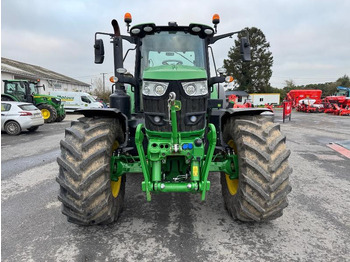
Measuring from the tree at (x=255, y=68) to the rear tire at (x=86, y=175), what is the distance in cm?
4776

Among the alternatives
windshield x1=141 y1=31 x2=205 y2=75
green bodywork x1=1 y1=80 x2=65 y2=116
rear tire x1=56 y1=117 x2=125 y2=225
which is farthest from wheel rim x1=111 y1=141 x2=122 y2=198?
green bodywork x1=1 y1=80 x2=65 y2=116

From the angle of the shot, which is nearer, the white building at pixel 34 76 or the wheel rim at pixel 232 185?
the wheel rim at pixel 232 185

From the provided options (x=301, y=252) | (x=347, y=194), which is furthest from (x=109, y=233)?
(x=347, y=194)

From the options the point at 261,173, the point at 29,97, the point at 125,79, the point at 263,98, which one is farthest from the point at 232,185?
the point at 263,98

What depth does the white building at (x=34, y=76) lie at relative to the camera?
90.0 ft

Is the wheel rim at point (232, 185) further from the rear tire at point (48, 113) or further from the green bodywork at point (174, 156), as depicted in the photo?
the rear tire at point (48, 113)

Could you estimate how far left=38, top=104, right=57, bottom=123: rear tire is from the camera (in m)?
17.2

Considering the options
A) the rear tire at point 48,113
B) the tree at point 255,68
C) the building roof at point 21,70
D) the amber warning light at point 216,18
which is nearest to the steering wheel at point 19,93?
the rear tire at point 48,113

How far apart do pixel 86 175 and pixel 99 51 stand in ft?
6.90

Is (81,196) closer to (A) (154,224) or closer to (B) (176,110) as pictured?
(A) (154,224)

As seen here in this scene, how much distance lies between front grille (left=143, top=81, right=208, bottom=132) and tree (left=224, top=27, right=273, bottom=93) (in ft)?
156

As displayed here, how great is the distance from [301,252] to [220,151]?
1.48 meters

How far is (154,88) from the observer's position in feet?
9.03

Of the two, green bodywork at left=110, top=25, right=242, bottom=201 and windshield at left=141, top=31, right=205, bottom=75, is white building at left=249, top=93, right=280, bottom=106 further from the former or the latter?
green bodywork at left=110, top=25, right=242, bottom=201
